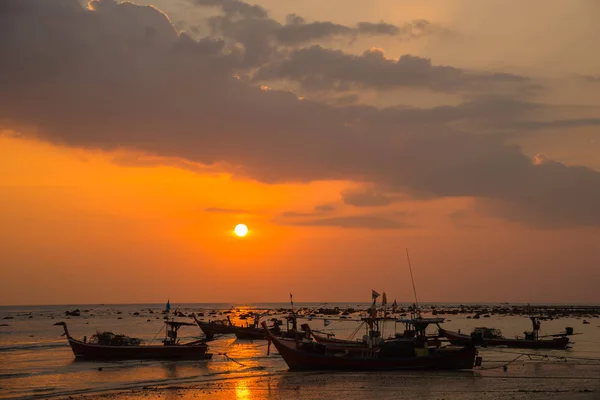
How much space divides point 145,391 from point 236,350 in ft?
97.9

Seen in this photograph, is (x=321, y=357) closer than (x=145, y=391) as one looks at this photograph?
No

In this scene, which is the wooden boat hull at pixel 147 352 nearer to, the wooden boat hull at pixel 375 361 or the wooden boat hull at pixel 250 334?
the wooden boat hull at pixel 375 361

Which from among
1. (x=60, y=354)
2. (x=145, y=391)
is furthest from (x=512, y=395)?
(x=60, y=354)

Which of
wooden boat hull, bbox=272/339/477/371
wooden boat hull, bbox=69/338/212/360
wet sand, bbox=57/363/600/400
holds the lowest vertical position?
wet sand, bbox=57/363/600/400

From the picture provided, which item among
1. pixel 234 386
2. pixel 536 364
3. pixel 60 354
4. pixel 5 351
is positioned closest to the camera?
pixel 234 386

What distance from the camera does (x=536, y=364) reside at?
47.3m

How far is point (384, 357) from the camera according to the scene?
140ft

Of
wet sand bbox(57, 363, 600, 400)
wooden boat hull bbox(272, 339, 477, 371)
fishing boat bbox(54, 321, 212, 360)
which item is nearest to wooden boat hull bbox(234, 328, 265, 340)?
fishing boat bbox(54, 321, 212, 360)

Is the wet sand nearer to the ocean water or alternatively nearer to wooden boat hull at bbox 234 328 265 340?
the ocean water

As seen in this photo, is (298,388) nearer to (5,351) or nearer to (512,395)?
(512,395)

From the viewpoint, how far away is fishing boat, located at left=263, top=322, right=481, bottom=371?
1677 inches

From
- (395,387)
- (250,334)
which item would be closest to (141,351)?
(395,387)

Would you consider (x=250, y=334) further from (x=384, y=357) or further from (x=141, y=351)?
(x=384, y=357)

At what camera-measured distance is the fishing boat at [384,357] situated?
1677 inches
